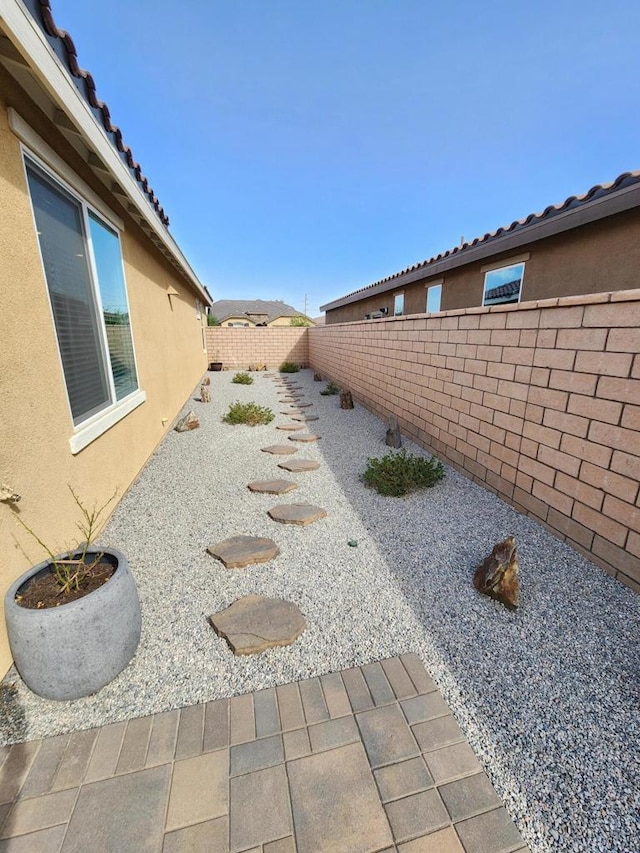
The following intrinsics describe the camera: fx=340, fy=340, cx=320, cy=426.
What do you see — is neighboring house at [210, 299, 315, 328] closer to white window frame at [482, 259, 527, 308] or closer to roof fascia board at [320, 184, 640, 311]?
roof fascia board at [320, 184, 640, 311]

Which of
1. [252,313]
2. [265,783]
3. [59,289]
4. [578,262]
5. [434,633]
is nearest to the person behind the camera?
[265,783]

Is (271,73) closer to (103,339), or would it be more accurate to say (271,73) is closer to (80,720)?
(103,339)

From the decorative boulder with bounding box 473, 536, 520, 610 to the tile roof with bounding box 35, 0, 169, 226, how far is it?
3931 mm

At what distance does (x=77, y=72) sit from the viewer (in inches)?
82.0

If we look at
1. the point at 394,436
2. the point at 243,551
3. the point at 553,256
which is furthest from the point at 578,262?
the point at 243,551

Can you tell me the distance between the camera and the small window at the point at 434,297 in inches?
326

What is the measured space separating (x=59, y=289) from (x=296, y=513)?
268cm

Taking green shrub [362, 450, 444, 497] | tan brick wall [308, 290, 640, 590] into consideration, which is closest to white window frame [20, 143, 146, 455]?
green shrub [362, 450, 444, 497]

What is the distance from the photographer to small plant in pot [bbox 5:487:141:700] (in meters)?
1.50

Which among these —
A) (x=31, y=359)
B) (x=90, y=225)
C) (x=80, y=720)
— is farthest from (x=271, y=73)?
(x=80, y=720)

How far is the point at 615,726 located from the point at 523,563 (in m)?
1.17

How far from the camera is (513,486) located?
11.0 ft

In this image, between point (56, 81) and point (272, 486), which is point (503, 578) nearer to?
point (272, 486)

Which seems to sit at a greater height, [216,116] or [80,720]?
[216,116]
